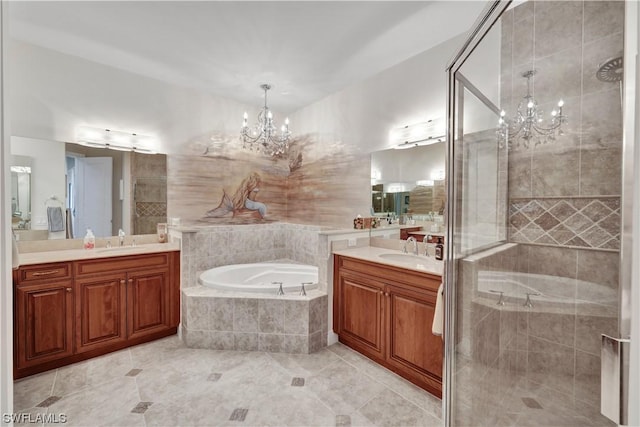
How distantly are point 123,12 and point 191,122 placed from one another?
140 centimetres

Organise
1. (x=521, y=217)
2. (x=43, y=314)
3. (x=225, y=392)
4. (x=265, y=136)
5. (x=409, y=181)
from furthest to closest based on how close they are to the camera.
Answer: (x=265, y=136)
(x=409, y=181)
(x=43, y=314)
(x=225, y=392)
(x=521, y=217)

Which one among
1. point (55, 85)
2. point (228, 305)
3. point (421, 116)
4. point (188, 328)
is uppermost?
point (55, 85)

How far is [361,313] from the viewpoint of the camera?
2508 mm

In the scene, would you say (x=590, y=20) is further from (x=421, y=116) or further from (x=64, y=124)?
(x=64, y=124)

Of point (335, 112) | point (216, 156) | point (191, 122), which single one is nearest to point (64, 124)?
point (191, 122)

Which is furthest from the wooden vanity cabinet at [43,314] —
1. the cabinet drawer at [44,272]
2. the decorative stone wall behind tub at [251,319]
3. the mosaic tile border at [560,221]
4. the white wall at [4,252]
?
the mosaic tile border at [560,221]

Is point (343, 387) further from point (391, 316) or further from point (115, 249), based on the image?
point (115, 249)

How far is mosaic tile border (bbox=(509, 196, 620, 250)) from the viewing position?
1.17 meters

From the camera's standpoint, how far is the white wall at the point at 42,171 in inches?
101

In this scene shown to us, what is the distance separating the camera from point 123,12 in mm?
2096

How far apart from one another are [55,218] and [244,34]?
2.42 meters

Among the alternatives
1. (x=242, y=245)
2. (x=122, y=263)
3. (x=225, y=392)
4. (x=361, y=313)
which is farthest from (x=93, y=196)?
(x=361, y=313)

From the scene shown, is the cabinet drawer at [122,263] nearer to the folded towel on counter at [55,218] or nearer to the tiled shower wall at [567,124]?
→ the folded towel on counter at [55,218]

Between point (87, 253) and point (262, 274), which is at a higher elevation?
point (87, 253)
